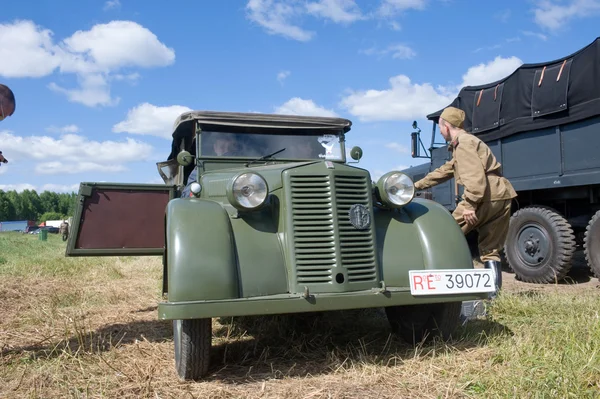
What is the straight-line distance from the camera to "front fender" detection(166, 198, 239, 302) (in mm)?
2781

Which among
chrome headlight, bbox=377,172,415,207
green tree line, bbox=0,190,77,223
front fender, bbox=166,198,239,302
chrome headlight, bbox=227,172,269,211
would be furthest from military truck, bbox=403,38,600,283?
green tree line, bbox=0,190,77,223

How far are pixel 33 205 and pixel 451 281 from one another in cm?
11375

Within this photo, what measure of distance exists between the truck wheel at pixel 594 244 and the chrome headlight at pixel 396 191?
3.70 metres

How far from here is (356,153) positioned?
5.11 metres

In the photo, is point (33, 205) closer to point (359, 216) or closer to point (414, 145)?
point (414, 145)

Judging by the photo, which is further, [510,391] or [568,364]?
[568,364]

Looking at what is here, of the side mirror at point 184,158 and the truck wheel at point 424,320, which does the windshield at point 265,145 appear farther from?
the truck wheel at point 424,320

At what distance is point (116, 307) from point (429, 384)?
351 cm

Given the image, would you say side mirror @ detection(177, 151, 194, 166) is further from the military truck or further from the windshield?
the military truck

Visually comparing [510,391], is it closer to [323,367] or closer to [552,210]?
[323,367]

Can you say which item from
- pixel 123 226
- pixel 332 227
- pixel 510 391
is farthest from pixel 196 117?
pixel 510 391

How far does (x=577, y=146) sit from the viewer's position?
6289 millimetres

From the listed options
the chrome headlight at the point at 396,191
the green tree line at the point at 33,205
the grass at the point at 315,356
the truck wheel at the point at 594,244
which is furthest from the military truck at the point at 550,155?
the green tree line at the point at 33,205

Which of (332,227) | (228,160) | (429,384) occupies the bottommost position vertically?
(429,384)
